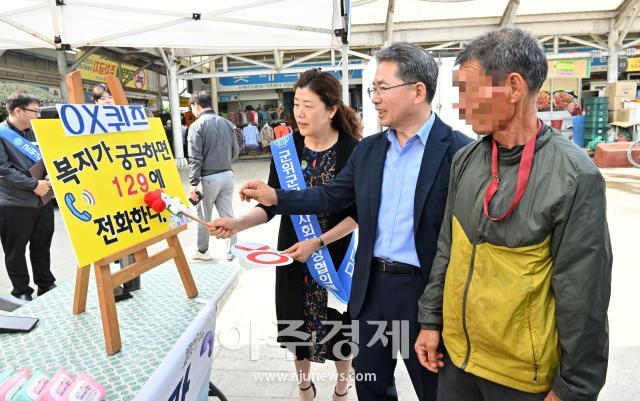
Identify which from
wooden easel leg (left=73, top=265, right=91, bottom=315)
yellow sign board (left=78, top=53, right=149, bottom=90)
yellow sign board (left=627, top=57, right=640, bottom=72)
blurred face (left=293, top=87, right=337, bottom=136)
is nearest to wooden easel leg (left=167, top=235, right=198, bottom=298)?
wooden easel leg (left=73, top=265, right=91, bottom=315)

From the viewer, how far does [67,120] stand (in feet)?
5.73

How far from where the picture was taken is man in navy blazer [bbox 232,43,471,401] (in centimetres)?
166

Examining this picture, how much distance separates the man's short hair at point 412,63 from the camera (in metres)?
1.66

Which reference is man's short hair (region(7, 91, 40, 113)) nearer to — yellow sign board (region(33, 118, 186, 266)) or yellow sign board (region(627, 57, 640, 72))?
yellow sign board (region(33, 118, 186, 266))

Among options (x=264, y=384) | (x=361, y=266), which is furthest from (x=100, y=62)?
(x=361, y=266)

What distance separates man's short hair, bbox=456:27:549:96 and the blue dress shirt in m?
0.51

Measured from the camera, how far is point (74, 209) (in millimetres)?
1669

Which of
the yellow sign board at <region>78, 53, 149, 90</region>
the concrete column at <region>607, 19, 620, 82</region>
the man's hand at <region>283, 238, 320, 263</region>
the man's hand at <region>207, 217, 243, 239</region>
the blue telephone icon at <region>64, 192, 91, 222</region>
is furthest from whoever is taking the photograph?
the concrete column at <region>607, 19, 620, 82</region>

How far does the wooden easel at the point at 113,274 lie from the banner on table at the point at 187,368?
0.26 m

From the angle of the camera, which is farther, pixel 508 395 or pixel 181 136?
pixel 181 136

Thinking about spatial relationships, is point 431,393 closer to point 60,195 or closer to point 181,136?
point 60,195

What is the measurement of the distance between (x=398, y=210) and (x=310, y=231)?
0.65 metres

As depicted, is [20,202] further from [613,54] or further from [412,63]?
[613,54]

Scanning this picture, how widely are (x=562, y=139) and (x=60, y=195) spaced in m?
1.60
